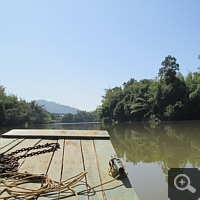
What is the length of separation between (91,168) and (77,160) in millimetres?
224

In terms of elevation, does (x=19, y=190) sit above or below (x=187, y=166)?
above

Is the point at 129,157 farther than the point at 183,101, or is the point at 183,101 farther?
the point at 183,101

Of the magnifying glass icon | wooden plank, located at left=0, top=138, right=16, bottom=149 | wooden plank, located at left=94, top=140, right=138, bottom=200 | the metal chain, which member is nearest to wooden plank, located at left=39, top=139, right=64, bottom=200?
the metal chain

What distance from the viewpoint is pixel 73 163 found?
1.76 m

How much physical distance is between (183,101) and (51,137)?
1765 cm

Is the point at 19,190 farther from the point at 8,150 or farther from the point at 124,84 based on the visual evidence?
the point at 124,84

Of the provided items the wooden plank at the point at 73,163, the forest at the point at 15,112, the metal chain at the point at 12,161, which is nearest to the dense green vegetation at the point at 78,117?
the forest at the point at 15,112

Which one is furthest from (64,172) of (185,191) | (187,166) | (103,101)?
(103,101)

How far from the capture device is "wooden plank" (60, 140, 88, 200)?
52.4 inches

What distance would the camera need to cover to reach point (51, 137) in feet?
8.98

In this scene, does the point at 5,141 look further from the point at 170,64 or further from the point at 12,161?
the point at 170,64

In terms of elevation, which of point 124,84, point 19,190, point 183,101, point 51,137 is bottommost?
point 19,190

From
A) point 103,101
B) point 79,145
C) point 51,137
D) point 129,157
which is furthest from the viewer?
point 103,101

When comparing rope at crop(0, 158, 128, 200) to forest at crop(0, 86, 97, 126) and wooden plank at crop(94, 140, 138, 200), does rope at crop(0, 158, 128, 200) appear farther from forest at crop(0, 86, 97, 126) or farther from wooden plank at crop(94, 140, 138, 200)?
forest at crop(0, 86, 97, 126)
